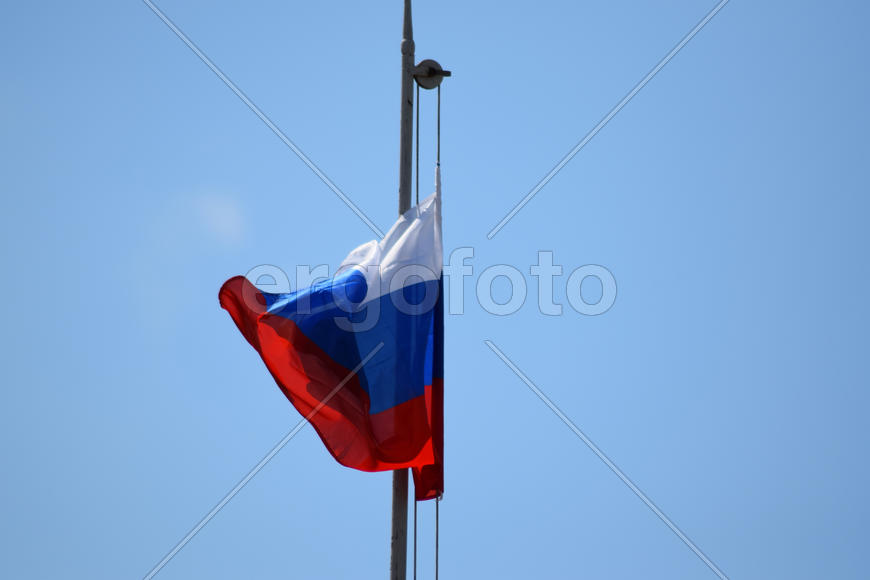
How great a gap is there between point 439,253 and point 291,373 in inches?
104

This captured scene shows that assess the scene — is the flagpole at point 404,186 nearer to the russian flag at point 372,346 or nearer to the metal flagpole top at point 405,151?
the metal flagpole top at point 405,151

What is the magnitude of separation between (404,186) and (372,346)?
2205mm

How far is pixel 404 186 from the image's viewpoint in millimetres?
13312

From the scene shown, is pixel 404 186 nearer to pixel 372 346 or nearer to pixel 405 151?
pixel 405 151

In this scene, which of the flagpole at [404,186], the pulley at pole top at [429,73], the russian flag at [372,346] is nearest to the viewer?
the flagpole at [404,186]

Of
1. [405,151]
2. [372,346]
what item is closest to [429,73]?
[405,151]

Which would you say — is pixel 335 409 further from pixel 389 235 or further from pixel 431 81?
pixel 431 81

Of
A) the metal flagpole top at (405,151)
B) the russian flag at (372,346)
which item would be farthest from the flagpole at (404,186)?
the russian flag at (372,346)

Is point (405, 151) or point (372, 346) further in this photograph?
point (372, 346)

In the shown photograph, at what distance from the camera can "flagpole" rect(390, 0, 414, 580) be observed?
40.4 ft

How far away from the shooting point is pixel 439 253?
44.9 ft

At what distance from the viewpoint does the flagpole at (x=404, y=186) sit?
12328 mm

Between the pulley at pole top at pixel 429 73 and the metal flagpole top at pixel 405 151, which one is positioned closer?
the metal flagpole top at pixel 405 151

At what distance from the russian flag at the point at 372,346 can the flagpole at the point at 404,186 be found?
0.78 ft
